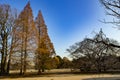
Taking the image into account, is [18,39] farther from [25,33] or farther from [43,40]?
[43,40]

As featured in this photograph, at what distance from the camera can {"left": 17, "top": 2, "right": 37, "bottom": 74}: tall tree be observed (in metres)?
35.2

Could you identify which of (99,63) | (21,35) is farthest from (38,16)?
(99,63)

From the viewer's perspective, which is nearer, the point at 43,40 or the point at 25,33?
the point at 25,33

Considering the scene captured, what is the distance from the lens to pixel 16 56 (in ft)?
113

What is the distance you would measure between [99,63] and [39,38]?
3282 cm

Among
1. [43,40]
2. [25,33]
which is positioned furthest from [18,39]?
[43,40]

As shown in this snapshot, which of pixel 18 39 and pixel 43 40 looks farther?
pixel 43 40

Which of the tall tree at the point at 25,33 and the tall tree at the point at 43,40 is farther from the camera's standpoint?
the tall tree at the point at 43,40

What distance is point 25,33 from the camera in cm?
3581

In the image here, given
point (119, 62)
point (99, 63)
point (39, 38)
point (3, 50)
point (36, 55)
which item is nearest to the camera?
point (119, 62)

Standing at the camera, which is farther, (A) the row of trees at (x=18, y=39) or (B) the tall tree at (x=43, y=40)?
(B) the tall tree at (x=43, y=40)

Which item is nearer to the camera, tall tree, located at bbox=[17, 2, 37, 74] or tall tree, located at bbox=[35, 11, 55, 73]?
tall tree, located at bbox=[17, 2, 37, 74]

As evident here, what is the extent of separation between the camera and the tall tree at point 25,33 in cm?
3516

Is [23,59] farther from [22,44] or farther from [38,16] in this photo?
[38,16]
